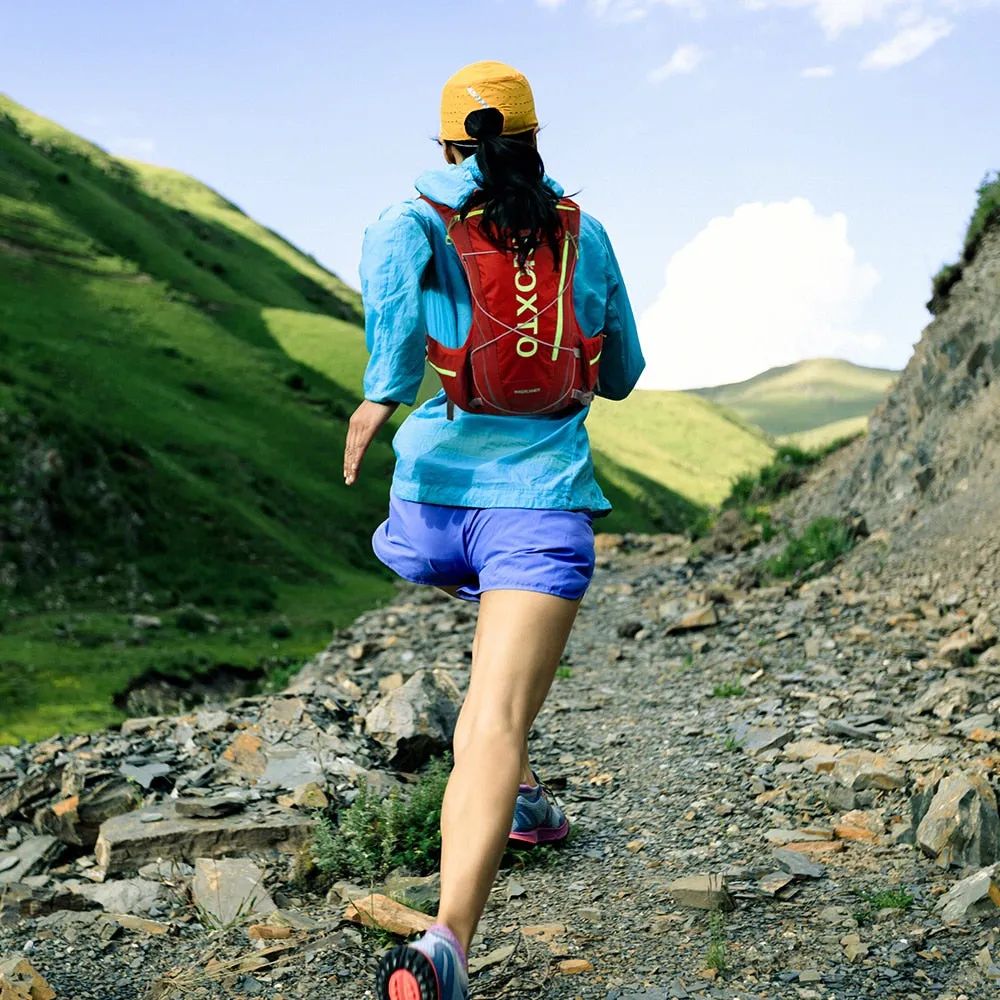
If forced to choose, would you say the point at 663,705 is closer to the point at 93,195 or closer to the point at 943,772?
the point at 943,772

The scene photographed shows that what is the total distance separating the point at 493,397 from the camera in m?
3.19

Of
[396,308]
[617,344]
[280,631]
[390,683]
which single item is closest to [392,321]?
[396,308]

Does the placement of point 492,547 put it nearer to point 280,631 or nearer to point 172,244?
point 280,631

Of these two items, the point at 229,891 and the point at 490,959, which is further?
the point at 229,891

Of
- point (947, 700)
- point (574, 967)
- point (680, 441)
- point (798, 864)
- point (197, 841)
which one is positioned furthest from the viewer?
point (680, 441)

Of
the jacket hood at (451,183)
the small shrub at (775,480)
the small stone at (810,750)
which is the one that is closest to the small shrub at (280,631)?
the small shrub at (775,480)

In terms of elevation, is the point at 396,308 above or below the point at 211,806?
above

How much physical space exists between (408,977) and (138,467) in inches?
1553

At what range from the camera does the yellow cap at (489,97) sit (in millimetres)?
3242

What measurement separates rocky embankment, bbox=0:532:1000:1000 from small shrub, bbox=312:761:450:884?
14 cm

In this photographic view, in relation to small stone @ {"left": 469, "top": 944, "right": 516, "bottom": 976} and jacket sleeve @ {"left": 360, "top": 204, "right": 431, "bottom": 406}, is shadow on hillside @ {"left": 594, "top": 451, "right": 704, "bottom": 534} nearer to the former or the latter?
small stone @ {"left": 469, "top": 944, "right": 516, "bottom": 976}

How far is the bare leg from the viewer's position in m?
2.83

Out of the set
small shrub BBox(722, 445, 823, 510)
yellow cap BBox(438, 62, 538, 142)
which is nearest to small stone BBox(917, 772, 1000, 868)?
yellow cap BBox(438, 62, 538, 142)

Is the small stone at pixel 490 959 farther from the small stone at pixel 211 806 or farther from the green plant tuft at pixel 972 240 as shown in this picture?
the green plant tuft at pixel 972 240
